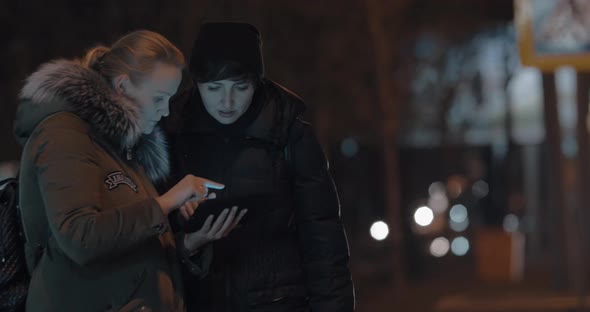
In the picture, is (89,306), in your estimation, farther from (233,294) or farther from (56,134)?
(233,294)

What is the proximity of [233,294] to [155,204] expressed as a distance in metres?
0.81

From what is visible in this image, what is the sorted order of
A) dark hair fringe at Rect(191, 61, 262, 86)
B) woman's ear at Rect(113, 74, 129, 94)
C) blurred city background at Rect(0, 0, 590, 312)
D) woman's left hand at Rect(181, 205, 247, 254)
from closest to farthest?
1. woman's ear at Rect(113, 74, 129, 94)
2. woman's left hand at Rect(181, 205, 247, 254)
3. dark hair fringe at Rect(191, 61, 262, 86)
4. blurred city background at Rect(0, 0, 590, 312)

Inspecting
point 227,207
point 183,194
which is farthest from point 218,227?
point 183,194

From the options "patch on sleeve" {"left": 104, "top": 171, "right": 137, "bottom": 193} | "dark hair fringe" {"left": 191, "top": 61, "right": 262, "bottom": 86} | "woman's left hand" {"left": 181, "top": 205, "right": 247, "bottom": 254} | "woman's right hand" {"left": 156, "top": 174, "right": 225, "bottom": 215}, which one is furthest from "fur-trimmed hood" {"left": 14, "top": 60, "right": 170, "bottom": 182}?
"dark hair fringe" {"left": 191, "top": 61, "right": 262, "bottom": 86}

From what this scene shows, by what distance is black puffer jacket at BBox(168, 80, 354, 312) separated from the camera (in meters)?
3.90


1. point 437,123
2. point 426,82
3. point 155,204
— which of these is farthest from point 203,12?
point 437,123

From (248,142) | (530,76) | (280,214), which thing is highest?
(530,76)

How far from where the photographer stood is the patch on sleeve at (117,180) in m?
3.21

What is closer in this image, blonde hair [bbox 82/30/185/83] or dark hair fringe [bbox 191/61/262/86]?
blonde hair [bbox 82/30/185/83]

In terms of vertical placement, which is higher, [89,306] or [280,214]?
[280,214]

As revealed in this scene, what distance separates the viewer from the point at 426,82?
25125 millimetres

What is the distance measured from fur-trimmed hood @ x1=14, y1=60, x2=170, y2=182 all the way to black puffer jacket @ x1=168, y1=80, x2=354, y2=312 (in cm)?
59

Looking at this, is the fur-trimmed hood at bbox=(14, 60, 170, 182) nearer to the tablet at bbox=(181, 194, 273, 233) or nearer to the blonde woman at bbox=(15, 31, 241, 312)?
the blonde woman at bbox=(15, 31, 241, 312)

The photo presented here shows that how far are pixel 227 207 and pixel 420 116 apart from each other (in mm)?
23897
